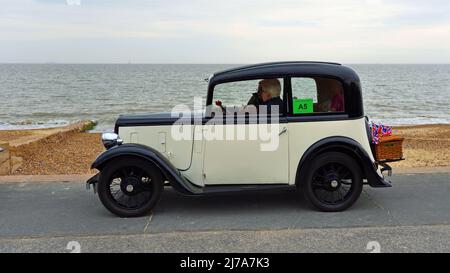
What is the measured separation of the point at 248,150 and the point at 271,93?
2.29 ft

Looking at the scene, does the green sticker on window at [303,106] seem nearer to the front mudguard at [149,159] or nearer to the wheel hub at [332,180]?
the wheel hub at [332,180]

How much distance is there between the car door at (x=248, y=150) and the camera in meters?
4.79

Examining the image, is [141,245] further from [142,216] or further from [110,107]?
[110,107]

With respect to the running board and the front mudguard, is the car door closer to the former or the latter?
the running board

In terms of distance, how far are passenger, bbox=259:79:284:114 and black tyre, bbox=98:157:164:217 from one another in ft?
4.68

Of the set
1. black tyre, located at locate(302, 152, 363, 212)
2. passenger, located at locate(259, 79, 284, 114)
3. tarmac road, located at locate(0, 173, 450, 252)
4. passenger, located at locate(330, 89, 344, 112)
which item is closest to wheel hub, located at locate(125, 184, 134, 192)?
tarmac road, located at locate(0, 173, 450, 252)

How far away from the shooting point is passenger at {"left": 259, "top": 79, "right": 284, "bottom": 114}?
488cm

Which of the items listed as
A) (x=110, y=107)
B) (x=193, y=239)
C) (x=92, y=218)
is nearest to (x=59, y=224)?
(x=92, y=218)

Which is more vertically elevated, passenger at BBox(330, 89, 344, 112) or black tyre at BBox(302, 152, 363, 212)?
passenger at BBox(330, 89, 344, 112)

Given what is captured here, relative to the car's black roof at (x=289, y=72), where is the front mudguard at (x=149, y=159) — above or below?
below

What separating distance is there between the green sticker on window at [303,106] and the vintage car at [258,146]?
1 cm

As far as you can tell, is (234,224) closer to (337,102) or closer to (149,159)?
(149,159)

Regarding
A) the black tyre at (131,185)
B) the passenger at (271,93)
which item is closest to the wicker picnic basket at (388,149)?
the passenger at (271,93)

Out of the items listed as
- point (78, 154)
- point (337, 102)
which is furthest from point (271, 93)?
point (78, 154)
